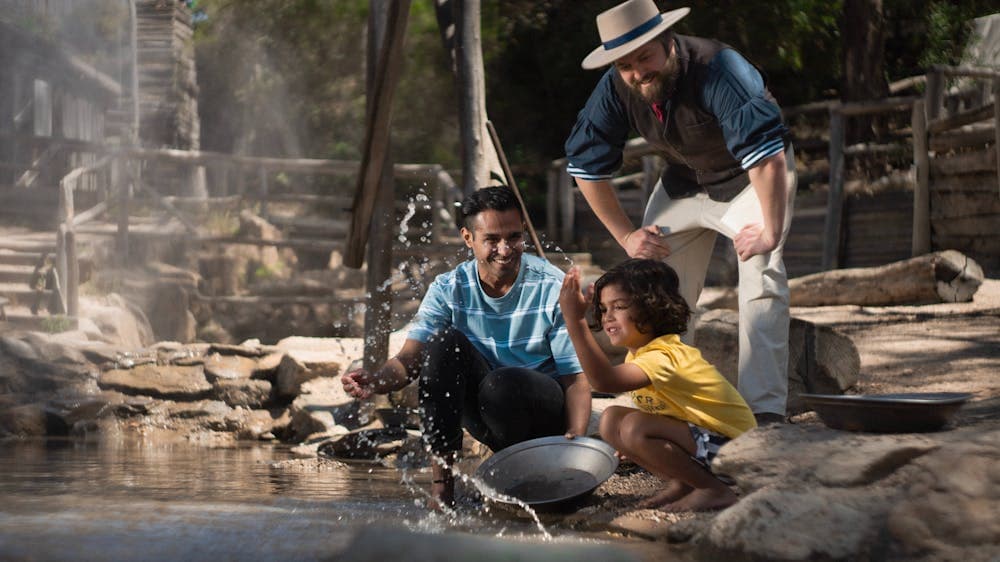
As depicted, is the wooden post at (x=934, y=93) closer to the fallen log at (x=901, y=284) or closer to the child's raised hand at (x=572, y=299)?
the fallen log at (x=901, y=284)

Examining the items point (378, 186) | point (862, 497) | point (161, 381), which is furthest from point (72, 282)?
point (862, 497)

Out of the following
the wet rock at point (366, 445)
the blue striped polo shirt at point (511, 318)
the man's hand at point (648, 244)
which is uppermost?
the man's hand at point (648, 244)

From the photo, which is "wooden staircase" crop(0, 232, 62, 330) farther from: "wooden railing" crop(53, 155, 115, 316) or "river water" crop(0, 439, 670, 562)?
"river water" crop(0, 439, 670, 562)

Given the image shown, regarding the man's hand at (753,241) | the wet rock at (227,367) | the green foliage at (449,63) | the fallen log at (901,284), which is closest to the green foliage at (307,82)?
the green foliage at (449,63)

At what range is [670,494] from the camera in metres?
3.69

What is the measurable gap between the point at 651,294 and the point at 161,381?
5.62 m

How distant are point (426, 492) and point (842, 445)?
69.8 inches

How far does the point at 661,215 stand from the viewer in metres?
4.53

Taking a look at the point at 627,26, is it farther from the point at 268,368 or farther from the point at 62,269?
the point at 62,269

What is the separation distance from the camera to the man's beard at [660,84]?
13.3ft

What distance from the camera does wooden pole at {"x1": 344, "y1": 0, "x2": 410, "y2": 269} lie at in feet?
22.1

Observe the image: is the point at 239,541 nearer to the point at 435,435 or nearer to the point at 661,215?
the point at 435,435

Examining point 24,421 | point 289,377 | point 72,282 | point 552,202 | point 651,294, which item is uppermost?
point 552,202

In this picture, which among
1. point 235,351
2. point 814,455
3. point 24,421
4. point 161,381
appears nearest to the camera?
point 814,455
